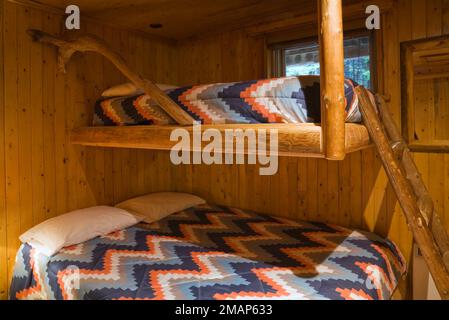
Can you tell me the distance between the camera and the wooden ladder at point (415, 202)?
138 cm

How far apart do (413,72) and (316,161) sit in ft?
2.93

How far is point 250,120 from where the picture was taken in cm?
160

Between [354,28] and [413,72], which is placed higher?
[354,28]

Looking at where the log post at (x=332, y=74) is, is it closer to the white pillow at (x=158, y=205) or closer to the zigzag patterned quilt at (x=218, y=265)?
the zigzag patterned quilt at (x=218, y=265)

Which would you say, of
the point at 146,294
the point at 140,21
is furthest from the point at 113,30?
the point at 146,294

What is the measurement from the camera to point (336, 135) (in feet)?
3.97

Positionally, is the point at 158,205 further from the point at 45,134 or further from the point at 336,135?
the point at 336,135

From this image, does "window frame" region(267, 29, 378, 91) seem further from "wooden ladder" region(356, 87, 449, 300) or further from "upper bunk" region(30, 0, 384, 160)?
"upper bunk" region(30, 0, 384, 160)

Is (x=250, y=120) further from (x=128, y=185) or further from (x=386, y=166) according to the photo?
(x=128, y=185)

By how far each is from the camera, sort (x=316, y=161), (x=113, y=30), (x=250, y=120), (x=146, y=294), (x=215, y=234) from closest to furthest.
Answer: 1. (x=146, y=294)
2. (x=250, y=120)
3. (x=215, y=234)
4. (x=316, y=161)
5. (x=113, y=30)

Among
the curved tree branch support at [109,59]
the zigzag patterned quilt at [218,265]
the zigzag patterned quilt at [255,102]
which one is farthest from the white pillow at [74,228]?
the curved tree branch support at [109,59]

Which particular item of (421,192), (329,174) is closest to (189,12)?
(329,174)

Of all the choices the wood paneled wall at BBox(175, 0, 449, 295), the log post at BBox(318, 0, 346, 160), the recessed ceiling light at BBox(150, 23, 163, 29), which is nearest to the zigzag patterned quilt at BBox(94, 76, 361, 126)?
the log post at BBox(318, 0, 346, 160)

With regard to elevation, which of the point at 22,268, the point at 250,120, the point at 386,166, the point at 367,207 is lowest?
the point at 22,268
